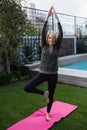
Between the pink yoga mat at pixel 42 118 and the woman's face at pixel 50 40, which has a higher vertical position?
the woman's face at pixel 50 40

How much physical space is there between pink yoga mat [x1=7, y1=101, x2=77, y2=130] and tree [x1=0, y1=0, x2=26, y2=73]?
9.13 feet

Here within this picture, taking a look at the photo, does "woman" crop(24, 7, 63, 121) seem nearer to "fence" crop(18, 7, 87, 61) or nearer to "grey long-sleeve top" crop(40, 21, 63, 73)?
"grey long-sleeve top" crop(40, 21, 63, 73)

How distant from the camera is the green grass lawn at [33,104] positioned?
3.54 metres

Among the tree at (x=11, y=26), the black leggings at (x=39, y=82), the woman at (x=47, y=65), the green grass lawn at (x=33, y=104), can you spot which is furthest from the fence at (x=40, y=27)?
the black leggings at (x=39, y=82)

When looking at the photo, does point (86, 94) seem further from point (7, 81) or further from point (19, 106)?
point (7, 81)

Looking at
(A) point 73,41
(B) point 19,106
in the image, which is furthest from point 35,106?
(A) point 73,41

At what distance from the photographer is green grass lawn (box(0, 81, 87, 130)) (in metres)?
3.54

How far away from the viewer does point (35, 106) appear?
14.2ft

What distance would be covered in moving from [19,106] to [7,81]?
207 centimetres

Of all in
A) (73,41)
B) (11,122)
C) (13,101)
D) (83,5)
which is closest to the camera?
(11,122)

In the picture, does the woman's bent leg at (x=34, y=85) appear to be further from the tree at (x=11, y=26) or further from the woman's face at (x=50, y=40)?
the tree at (x=11, y=26)

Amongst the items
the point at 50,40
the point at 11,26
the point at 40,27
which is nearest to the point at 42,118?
the point at 50,40

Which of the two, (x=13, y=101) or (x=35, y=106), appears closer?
(x=35, y=106)

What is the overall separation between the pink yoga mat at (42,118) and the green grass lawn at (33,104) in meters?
0.10
